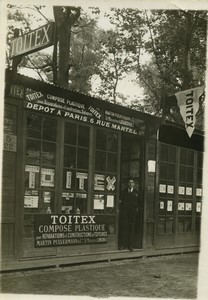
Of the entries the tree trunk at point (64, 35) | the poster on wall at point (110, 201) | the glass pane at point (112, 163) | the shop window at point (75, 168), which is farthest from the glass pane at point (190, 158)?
the tree trunk at point (64, 35)

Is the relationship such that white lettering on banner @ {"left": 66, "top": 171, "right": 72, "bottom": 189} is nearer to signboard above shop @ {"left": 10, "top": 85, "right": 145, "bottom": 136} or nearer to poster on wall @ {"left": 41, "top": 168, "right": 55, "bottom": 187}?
poster on wall @ {"left": 41, "top": 168, "right": 55, "bottom": 187}

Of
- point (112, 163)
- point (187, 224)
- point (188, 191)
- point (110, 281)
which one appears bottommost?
point (110, 281)

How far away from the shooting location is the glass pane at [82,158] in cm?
771

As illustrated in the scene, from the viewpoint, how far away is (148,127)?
363 inches

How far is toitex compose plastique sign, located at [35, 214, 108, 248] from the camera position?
7.05 m

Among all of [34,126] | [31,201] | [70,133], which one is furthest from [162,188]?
[34,126]

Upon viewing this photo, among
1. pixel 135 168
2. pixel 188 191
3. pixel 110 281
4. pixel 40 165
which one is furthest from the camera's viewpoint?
pixel 188 191

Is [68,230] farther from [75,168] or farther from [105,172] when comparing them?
[105,172]

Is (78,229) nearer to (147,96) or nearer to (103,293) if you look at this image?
(103,293)

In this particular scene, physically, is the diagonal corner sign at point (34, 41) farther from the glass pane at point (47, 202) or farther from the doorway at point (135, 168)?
the doorway at point (135, 168)

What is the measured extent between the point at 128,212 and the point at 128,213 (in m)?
0.02

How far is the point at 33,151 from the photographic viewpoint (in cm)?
695

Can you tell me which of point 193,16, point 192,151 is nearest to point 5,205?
point 192,151

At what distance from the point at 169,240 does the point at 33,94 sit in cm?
486
